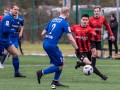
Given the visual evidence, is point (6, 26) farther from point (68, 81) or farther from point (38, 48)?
point (38, 48)

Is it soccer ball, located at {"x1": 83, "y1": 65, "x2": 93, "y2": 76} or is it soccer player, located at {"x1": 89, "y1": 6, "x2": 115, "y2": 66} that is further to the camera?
soccer player, located at {"x1": 89, "y1": 6, "x2": 115, "y2": 66}

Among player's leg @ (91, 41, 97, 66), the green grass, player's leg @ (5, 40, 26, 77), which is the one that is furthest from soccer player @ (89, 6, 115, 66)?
player's leg @ (5, 40, 26, 77)

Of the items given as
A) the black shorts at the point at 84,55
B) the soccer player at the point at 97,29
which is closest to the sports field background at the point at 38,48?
the soccer player at the point at 97,29

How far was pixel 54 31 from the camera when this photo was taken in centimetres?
1317

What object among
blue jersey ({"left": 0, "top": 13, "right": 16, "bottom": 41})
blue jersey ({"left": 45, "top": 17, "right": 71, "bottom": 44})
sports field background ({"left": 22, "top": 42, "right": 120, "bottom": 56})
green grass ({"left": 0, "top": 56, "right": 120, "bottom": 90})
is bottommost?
sports field background ({"left": 22, "top": 42, "right": 120, "bottom": 56})

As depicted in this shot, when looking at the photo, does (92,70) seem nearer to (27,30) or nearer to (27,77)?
(27,77)

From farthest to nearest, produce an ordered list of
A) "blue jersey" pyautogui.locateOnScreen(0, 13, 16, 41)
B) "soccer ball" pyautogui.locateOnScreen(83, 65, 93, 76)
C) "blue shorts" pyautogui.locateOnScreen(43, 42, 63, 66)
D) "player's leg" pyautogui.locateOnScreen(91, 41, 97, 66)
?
1. "player's leg" pyautogui.locateOnScreen(91, 41, 97, 66)
2. "blue jersey" pyautogui.locateOnScreen(0, 13, 16, 41)
3. "soccer ball" pyautogui.locateOnScreen(83, 65, 93, 76)
4. "blue shorts" pyautogui.locateOnScreen(43, 42, 63, 66)

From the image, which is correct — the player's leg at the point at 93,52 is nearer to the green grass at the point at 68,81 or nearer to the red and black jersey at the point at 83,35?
the green grass at the point at 68,81

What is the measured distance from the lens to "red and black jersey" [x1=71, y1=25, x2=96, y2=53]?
16.4 metres

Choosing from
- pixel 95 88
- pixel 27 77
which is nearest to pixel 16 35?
pixel 27 77

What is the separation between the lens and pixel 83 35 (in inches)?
649

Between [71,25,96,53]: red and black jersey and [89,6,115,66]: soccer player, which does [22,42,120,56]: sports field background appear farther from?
[71,25,96,53]: red and black jersey

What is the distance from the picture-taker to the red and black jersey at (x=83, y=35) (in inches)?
646

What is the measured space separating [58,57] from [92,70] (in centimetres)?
185
